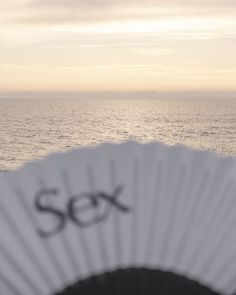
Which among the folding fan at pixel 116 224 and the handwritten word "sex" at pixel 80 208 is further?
the handwritten word "sex" at pixel 80 208

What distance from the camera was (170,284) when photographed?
3.04m

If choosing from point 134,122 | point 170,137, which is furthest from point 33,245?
point 134,122

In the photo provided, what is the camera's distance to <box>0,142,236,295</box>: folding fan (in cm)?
318

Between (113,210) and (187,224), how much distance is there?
0.44m

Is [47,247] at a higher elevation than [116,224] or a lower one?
lower

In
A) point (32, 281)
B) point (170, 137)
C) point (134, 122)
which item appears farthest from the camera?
point (134, 122)

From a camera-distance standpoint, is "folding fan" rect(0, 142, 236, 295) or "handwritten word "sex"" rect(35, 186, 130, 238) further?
"handwritten word "sex"" rect(35, 186, 130, 238)

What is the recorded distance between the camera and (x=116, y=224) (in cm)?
336

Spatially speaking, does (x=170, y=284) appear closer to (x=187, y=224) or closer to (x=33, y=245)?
(x=187, y=224)

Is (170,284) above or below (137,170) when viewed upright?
below

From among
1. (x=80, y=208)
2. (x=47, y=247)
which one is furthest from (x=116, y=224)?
(x=47, y=247)

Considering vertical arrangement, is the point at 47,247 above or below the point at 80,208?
below

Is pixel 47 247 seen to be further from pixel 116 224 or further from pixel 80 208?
pixel 116 224

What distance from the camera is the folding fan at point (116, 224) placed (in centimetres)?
318
